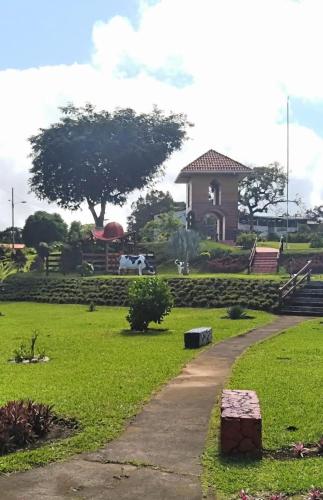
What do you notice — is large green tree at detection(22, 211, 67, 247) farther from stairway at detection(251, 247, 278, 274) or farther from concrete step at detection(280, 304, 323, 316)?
concrete step at detection(280, 304, 323, 316)

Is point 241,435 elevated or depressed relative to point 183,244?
depressed

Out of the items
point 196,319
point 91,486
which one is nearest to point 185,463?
point 91,486

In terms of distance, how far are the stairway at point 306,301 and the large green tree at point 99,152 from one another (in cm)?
3167

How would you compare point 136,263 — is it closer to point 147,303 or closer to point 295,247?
point 295,247

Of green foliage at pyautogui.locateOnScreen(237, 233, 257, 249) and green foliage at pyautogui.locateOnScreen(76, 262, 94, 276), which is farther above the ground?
green foliage at pyautogui.locateOnScreen(237, 233, 257, 249)

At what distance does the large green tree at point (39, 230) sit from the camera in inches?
1823

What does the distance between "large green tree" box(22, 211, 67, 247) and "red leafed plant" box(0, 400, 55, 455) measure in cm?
4007

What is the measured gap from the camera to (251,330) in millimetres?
17359

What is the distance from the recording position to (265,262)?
35719 millimetres

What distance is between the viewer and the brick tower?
164ft

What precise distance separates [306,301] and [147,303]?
9.00 m

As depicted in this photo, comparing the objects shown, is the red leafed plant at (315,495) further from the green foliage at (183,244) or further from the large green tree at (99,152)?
the large green tree at (99,152)

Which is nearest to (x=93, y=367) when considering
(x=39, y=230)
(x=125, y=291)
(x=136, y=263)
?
(x=125, y=291)

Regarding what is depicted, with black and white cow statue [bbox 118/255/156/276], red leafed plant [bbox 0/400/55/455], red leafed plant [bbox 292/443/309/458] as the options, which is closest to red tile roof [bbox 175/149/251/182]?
black and white cow statue [bbox 118/255/156/276]
